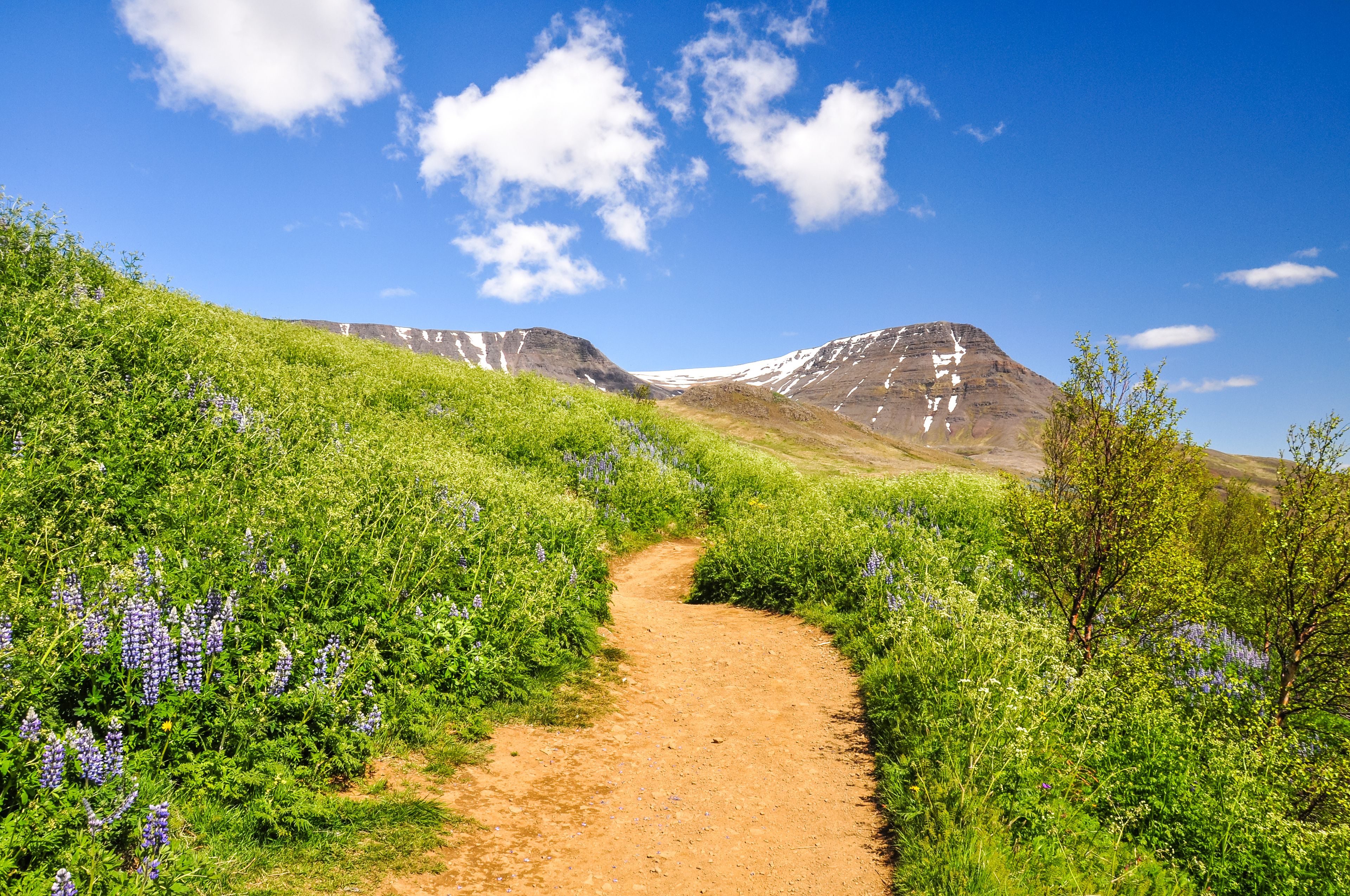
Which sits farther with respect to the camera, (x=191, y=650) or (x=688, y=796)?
(x=688, y=796)

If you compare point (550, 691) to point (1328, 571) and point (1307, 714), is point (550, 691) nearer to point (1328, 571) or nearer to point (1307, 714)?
point (1328, 571)

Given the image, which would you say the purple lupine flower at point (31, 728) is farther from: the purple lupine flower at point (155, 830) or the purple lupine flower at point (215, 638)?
the purple lupine flower at point (215, 638)

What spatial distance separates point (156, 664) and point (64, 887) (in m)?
1.30

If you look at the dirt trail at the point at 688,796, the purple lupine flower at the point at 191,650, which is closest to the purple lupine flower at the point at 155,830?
the purple lupine flower at the point at 191,650

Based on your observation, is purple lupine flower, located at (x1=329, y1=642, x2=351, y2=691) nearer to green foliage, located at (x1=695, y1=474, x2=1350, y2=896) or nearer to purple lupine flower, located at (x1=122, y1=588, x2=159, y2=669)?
purple lupine flower, located at (x1=122, y1=588, x2=159, y2=669)

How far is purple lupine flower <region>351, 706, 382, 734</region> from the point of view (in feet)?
15.6

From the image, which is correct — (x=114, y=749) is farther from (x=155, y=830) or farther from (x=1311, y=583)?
(x=1311, y=583)

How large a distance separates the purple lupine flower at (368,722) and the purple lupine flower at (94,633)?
1.74 m

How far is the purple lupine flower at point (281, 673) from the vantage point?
4289 mm

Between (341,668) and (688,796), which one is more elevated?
(341,668)

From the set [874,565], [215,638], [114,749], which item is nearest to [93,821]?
[114,749]

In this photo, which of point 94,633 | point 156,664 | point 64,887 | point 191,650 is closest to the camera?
point 64,887

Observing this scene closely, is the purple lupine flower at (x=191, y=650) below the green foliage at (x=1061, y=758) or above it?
above

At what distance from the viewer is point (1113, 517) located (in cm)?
827
